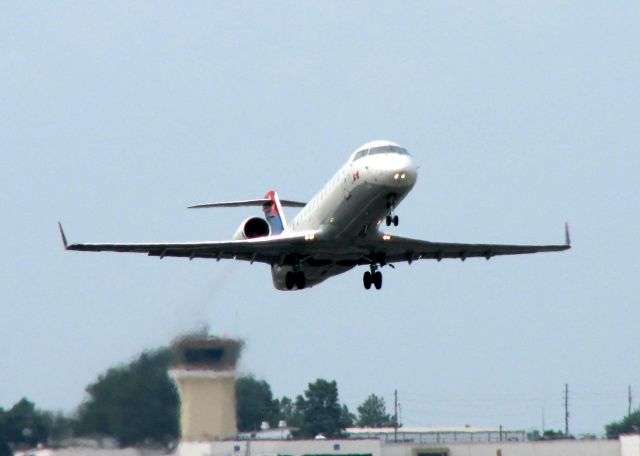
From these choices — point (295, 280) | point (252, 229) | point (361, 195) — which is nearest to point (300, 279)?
point (295, 280)

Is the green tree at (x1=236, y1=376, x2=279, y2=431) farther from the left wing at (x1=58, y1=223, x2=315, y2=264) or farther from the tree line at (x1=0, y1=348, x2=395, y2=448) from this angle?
the left wing at (x1=58, y1=223, x2=315, y2=264)

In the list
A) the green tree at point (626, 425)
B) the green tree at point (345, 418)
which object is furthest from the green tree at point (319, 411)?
the green tree at point (626, 425)

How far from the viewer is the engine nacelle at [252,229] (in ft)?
139

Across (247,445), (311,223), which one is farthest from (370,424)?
(311,223)

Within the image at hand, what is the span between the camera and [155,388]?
137 ft

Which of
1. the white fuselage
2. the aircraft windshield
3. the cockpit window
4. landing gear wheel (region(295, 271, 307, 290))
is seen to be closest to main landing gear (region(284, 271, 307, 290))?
landing gear wheel (region(295, 271, 307, 290))

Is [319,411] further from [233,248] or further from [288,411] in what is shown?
[233,248]

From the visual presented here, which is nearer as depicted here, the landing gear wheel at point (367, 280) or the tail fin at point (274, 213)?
the landing gear wheel at point (367, 280)

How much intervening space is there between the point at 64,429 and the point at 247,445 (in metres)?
6.61

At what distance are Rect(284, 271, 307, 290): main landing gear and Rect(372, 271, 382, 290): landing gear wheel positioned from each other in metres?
2.25

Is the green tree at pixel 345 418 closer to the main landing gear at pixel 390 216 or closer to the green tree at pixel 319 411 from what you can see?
the green tree at pixel 319 411

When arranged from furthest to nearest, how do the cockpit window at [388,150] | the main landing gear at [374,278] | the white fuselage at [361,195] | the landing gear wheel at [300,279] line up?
the landing gear wheel at [300,279] → the main landing gear at [374,278] → the cockpit window at [388,150] → the white fuselage at [361,195]

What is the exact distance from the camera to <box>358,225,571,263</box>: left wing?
38.6 m

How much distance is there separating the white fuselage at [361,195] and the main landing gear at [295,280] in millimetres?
1718
